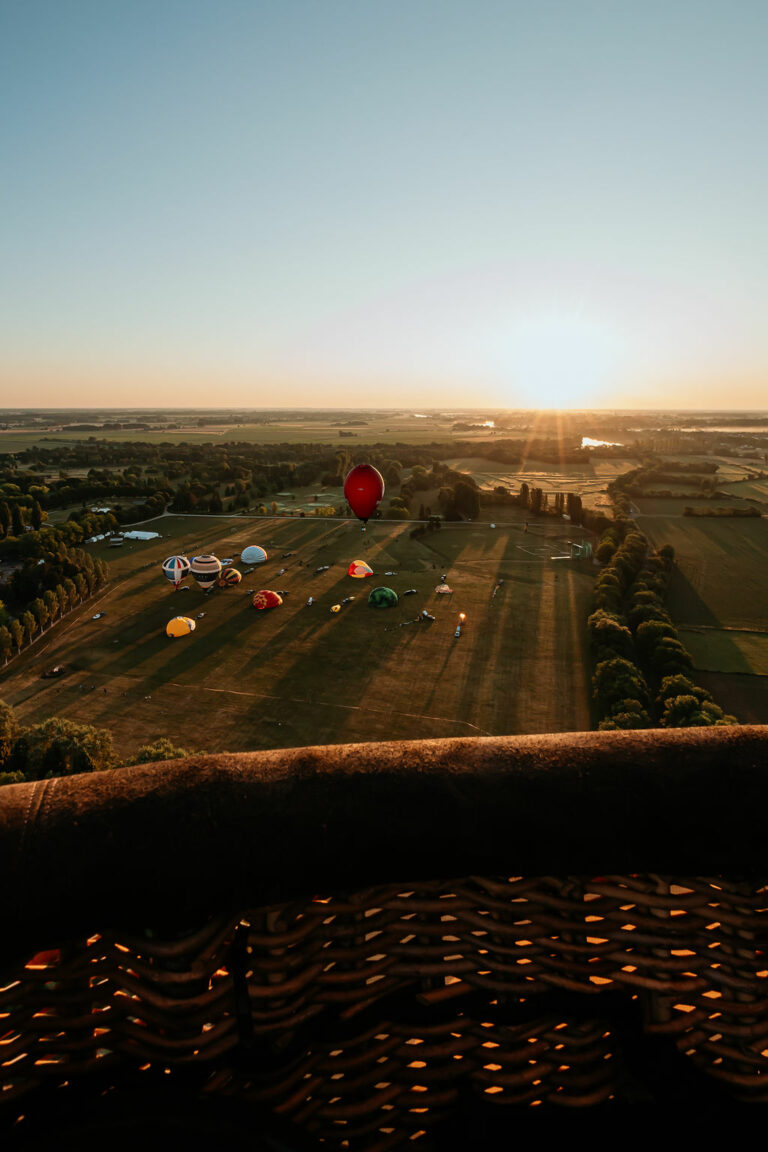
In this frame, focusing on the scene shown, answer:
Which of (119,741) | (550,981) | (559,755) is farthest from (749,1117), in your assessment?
(119,741)

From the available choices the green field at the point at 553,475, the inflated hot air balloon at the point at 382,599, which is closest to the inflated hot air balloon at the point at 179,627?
the inflated hot air balloon at the point at 382,599

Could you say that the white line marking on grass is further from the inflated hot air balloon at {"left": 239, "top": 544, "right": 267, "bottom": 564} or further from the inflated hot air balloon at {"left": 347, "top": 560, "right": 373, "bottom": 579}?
the inflated hot air balloon at {"left": 239, "top": 544, "right": 267, "bottom": 564}

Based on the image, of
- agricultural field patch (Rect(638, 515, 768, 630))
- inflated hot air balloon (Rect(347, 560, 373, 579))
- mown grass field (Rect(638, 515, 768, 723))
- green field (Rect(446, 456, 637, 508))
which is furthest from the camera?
green field (Rect(446, 456, 637, 508))

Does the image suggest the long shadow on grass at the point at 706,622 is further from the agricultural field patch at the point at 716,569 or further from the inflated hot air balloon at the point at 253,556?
the inflated hot air balloon at the point at 253,556

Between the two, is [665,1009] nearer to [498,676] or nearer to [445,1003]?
[445,1003]

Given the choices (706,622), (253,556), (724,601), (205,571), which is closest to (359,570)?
(253,556)

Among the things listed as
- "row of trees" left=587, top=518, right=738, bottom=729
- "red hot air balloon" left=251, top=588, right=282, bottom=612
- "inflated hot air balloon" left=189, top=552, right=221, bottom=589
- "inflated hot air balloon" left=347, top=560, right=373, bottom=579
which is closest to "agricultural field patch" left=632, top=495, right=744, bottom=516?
"row of trees" left=587, top=518, right=738, bottom=729

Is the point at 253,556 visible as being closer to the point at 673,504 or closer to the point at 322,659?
the point at 322,659
